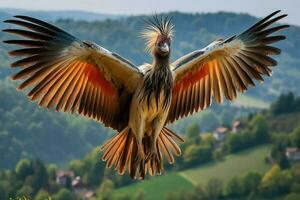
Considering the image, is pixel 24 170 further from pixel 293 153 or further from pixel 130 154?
pixel 130 154

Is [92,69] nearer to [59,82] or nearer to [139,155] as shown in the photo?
[59,82]

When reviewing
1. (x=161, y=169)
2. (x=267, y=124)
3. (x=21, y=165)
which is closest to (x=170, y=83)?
(x=161, y=169)

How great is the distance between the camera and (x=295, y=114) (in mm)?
168375

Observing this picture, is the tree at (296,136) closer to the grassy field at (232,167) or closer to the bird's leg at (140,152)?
the grassy field at (232,167)

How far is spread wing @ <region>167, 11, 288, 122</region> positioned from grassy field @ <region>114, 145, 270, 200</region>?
99585 mm

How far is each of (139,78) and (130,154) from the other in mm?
1694

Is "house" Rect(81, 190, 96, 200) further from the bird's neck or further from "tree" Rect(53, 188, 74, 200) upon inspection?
the bird's neck

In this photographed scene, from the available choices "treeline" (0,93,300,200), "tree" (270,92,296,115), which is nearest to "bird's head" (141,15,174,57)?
"treeline" (0,93,300,200)

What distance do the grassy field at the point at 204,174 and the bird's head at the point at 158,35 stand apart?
334 ft

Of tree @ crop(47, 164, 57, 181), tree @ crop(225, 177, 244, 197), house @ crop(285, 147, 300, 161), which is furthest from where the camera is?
house @ crop(285, 147, 300, 161)

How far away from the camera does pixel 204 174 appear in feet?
458

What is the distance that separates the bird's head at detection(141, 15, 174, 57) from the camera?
1683 cm

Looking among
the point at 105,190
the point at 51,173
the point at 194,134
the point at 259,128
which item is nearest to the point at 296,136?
the point at 259,128

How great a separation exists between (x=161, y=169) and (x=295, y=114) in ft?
500
